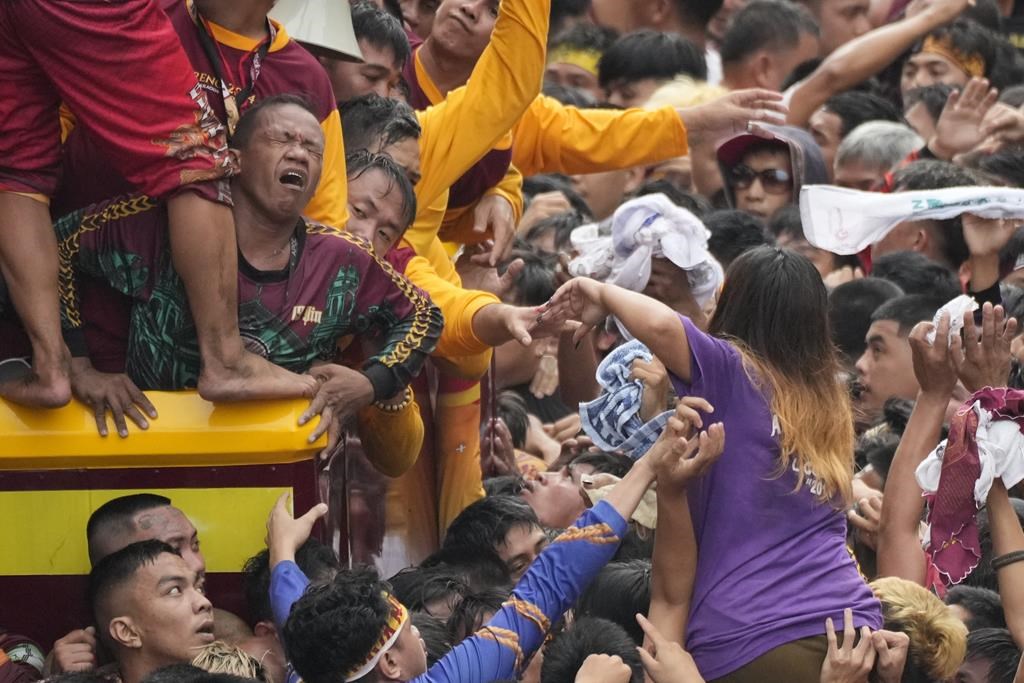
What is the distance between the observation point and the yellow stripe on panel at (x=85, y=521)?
4.54 metres

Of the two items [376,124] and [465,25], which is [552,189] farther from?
[376,124]

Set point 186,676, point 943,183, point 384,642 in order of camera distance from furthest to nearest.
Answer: point 943,183 → point 384,642 → point 186,676

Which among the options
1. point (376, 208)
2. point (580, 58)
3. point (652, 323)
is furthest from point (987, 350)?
point (580, 58)

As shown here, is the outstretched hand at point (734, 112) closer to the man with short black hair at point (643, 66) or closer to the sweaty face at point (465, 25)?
the sweaty face at point (465, 25)

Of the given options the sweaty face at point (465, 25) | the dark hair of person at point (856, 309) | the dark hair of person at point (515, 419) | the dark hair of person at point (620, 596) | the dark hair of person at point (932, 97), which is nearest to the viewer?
the dark hair of person at point (620, 596)

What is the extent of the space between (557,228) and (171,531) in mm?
3461

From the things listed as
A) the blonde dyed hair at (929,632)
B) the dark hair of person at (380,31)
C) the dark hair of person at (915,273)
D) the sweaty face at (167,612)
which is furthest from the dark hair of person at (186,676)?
the dark hair of person at (915,273)

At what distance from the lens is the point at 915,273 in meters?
7.15

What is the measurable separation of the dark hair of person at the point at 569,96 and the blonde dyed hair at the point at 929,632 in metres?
4.62

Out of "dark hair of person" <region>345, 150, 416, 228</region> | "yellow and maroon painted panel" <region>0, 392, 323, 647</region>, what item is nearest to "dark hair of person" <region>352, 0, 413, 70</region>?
"dark hair of person" <region>345, 150, 416, 228</region>

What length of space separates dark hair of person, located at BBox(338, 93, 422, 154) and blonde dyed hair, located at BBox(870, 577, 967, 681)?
1.98 metres

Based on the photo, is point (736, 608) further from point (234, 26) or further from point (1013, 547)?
point (234, 26)

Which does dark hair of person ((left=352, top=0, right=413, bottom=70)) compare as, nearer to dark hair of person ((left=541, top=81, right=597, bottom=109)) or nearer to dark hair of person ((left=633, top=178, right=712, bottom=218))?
dark hair of person ((left=633, top=178, right=712, bottom=218))

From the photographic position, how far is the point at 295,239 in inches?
187
